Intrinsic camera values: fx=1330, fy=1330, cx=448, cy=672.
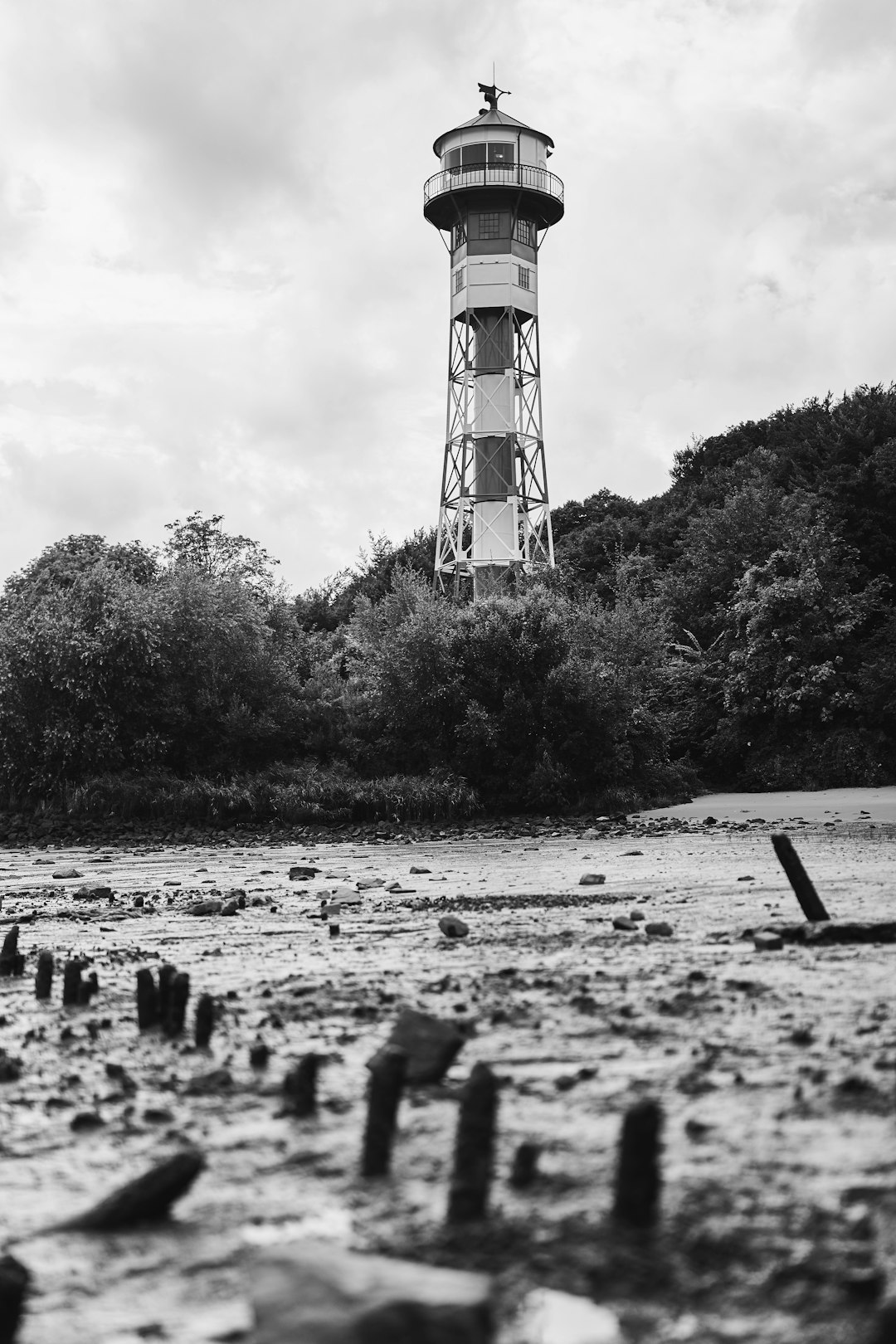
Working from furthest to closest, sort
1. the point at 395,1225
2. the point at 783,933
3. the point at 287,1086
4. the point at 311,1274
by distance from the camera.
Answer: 1. the point at 783,933
2. the point at 287,1086
3. the point at 395,1225
4. the point at 311,1274

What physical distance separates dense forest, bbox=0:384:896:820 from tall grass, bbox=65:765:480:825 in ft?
0.25

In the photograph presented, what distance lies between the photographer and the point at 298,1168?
5137mm

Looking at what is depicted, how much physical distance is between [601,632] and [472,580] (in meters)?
14.6

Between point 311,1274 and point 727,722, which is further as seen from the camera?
point 727,722

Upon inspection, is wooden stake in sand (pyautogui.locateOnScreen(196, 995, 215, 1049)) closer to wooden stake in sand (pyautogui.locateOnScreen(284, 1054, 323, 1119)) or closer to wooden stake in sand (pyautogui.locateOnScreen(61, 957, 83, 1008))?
wooden stake in sand (pyautogui.locateOnScreen(284, 1054, 323, 1119))

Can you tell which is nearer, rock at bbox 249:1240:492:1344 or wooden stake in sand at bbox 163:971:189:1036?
rock at bbox 249:1240:492:1344

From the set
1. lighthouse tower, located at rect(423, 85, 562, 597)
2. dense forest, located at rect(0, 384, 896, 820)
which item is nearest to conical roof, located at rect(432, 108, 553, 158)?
lighthouse tower, located at rect(423, 85, 562, 597)

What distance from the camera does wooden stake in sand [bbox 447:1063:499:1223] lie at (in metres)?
4.40

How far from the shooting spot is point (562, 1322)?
12.0 ft

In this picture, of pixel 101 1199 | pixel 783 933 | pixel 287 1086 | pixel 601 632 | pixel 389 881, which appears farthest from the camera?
pixel 601 632

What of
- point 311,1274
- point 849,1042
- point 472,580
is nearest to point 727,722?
point 472,580

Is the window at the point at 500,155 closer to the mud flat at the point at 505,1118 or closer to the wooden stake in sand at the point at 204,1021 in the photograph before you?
the mud flat at the point at 505,1118

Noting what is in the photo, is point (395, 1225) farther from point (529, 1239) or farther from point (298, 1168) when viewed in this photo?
point (298, 1168)

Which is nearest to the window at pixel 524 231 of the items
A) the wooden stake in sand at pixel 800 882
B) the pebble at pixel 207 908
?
the pebble at pixel 207 908
